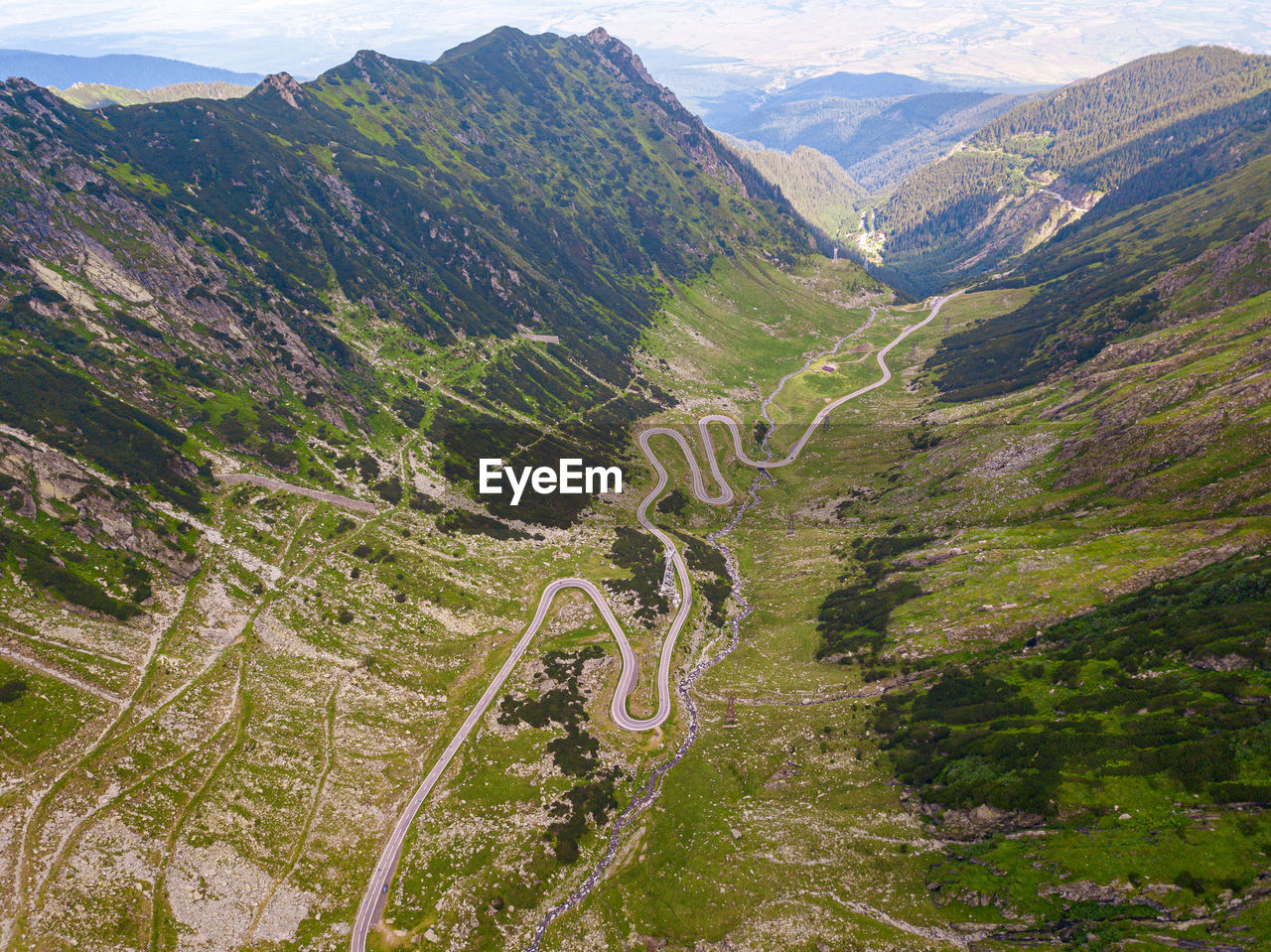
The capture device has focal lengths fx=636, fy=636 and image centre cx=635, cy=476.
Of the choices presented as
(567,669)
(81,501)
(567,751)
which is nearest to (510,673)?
(567,669)

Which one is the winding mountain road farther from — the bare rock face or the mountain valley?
the bare rock face

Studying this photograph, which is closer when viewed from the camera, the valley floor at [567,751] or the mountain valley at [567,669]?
the valley floor at [567,751]

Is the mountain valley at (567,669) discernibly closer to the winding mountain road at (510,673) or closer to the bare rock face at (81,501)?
the bare rock face at (81,501)

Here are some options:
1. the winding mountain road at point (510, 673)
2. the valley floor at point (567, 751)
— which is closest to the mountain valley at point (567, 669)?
the valley floor at point (567, 751)

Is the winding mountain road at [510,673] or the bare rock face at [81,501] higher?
the bare rock face at [81,501]

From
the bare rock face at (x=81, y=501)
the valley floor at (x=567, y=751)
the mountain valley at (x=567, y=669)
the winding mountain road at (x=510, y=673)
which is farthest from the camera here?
the bare rock face at (x=81, y=501)

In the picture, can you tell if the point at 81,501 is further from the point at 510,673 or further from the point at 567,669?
the point at 567,669

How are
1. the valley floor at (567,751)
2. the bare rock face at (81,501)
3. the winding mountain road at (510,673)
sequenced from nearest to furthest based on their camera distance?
the valley floor at (567,751), the winding mountain road at (510,673), the bare rock face at (81,501)

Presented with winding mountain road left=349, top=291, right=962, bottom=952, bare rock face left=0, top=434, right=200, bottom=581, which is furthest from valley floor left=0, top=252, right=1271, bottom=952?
bare rock face left=0, top=434, right=200, bottom=581

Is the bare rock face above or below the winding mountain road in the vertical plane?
above

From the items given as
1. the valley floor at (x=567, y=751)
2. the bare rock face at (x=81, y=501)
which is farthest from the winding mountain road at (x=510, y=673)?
the bare rock face at (x=81, y=501)

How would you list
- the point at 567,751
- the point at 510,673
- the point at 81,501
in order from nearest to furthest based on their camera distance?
the point at 567,751
the point at 81,501
the point at 510,673
